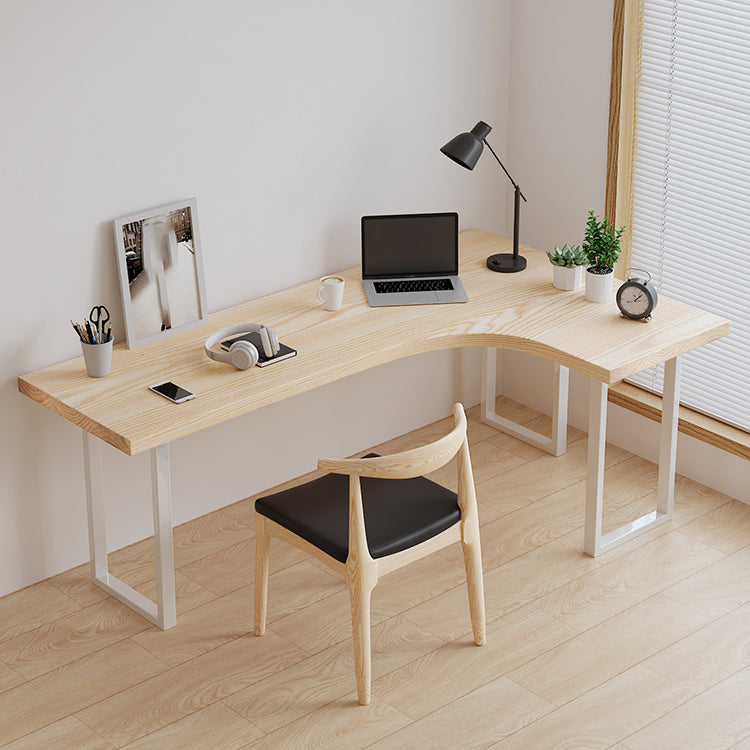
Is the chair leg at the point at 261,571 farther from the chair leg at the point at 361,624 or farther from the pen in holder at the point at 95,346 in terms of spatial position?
the pen in holder at the point at 95,346

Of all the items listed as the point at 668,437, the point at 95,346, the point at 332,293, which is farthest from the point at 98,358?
the point at 668,437

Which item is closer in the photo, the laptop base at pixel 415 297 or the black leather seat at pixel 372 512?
the black leather seat at pixel 372 512

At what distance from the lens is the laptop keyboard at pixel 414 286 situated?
369 cm

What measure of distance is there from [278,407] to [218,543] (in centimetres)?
50

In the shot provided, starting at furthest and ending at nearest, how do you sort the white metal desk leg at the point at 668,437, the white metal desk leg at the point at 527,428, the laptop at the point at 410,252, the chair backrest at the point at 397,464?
the white metal desk leg at the point at 527,428 → the laptop at the point at 410,252 → the white metal desk leg at the point at 668,437 → the chair backrest at the point at 397,464

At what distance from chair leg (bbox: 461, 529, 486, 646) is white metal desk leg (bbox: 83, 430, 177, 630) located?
2.61 feet

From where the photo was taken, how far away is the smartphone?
3014 mm

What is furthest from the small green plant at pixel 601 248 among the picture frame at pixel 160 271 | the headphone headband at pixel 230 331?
the picture frame at pixel 160 271

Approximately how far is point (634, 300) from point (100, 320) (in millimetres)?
1537

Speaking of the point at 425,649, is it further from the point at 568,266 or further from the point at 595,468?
the point at 568,266

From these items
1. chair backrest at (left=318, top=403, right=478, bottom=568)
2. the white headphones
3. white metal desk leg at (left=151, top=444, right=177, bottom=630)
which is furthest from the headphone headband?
chair backrest at (left=318, top=403, right=478, bottom=568)

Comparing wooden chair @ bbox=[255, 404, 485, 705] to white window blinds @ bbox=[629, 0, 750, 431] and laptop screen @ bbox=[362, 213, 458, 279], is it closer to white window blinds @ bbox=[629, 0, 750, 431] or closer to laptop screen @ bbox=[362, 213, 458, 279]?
laptop screen @ bbox=[362, 213, 458, 279]

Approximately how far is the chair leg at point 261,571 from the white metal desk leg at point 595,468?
0.97 metres

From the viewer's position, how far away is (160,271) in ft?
11.1
